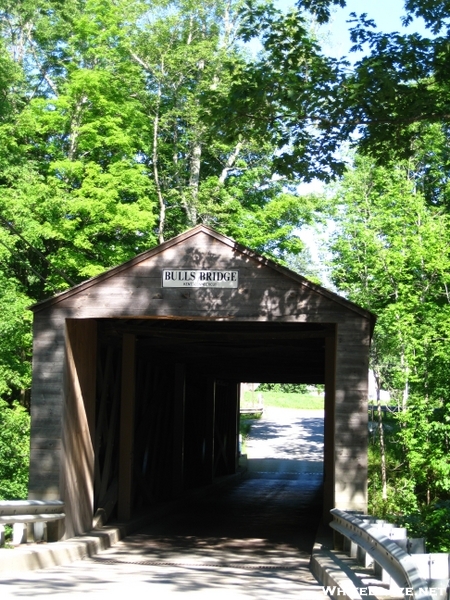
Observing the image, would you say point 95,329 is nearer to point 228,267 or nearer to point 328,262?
point 228,267

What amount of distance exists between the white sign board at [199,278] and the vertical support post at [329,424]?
224 cm

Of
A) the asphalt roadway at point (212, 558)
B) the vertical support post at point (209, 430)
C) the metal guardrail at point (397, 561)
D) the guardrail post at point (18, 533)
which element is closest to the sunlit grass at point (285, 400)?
the vertical support post at point (209, 430)

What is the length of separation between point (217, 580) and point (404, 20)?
7.78 metres

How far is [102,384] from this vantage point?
38.5 ft

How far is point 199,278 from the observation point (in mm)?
9914

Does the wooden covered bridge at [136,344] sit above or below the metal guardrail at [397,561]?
above

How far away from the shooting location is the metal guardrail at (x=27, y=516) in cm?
802

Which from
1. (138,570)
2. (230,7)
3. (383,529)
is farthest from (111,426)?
(230,7)

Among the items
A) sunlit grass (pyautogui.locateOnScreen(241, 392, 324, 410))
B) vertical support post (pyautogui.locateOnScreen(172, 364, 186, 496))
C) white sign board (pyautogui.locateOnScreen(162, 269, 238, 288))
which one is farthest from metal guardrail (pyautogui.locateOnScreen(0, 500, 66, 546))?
sunlit grass (pyautogui.locateOnScreen(241, 392, 324, 410))

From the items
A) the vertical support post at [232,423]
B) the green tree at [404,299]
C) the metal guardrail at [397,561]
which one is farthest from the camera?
the vertical support post at [232,423]

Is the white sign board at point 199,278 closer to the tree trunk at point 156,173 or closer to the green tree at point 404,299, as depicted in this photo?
the green tree at point 404,299

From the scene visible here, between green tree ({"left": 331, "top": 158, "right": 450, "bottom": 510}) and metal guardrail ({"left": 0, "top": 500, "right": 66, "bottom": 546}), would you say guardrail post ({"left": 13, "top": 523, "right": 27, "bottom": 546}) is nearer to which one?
metal guardrail ({"left": 0, "top": 500, "right": 66, "bottom": 546})

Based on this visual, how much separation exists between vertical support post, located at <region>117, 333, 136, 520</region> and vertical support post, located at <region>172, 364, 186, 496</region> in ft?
13.9

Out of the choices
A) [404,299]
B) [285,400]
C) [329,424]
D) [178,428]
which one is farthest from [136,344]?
[285,400]
